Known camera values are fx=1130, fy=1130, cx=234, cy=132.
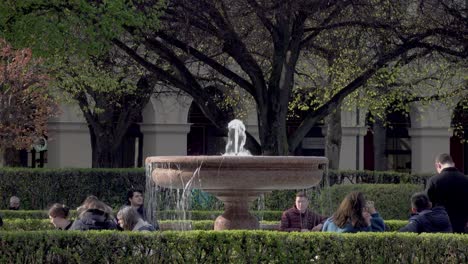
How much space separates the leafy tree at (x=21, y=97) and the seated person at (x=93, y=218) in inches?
237

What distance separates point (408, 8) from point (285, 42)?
13.9 ft

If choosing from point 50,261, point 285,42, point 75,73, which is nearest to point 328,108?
point 285,42

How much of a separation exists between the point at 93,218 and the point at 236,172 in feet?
5.46

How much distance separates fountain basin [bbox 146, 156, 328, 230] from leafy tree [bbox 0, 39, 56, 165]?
230 inches

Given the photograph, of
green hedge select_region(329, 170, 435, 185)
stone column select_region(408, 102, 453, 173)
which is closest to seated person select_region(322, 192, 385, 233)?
green hedge select_region(329, 170, 435, 185)

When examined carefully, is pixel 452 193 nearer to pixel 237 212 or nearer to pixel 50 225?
pixel 237 212

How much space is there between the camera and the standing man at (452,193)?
45.1 ft

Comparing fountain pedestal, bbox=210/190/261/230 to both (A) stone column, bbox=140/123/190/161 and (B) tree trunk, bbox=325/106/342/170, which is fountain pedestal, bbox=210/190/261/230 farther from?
(A) stone column, bbox=140/123/190/161

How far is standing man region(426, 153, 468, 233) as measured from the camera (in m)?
13.8

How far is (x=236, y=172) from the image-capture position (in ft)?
41.4

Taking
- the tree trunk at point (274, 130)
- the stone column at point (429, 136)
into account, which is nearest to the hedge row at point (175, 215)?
the tree trunk at point (274, 130)

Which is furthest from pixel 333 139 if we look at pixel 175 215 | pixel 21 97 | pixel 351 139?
pixel 175 215

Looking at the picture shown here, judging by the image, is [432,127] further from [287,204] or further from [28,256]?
[28,256]

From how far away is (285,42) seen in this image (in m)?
21.1
